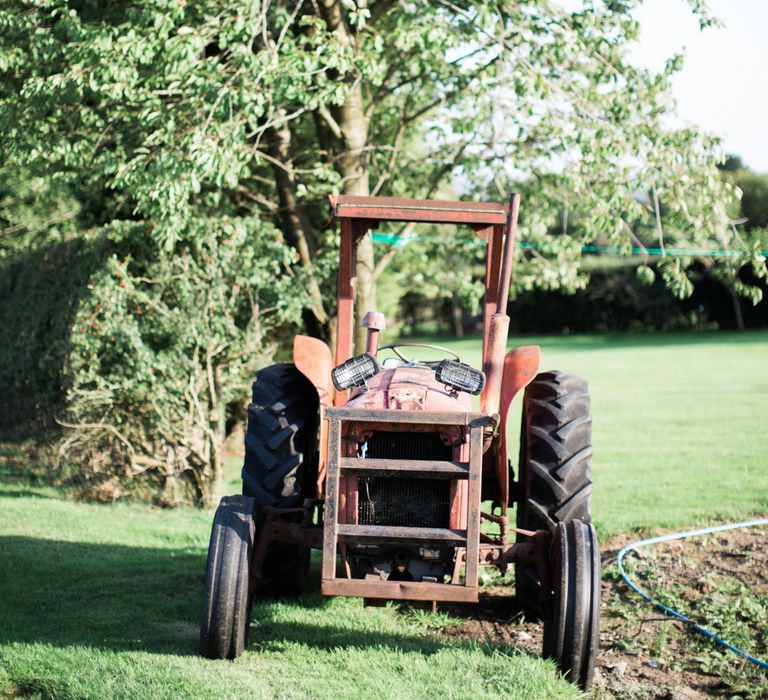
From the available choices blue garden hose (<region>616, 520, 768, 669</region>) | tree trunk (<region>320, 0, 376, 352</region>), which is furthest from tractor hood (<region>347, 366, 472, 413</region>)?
tree trunk (<region>320, 0, 376, 352</region>)

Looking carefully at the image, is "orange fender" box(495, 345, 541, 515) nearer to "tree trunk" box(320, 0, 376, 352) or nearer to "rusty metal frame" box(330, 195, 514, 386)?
"rusty metal frame" box(330, 195, 514, 386)

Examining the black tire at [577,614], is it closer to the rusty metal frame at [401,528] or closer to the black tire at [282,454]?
the rusty metal frame at [401,528]

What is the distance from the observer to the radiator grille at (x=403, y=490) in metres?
4.57

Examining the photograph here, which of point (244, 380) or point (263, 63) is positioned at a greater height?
point (263, 63)

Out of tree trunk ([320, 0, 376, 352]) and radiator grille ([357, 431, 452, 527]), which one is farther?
tree trunk ([320, 0, 376, 352])

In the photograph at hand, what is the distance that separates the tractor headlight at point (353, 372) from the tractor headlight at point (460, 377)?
33cm

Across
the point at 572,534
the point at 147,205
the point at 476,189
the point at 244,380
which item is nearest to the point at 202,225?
the point at 147,205

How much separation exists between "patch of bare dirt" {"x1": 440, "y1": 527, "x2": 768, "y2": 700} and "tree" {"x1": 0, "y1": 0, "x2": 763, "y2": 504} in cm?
259

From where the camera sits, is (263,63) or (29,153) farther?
(29,153)

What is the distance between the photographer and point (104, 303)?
8070mm

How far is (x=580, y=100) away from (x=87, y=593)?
5.65m

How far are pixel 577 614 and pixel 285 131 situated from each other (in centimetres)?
637

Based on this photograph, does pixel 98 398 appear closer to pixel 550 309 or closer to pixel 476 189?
pixel 476 189

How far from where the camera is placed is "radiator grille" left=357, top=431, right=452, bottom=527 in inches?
180
